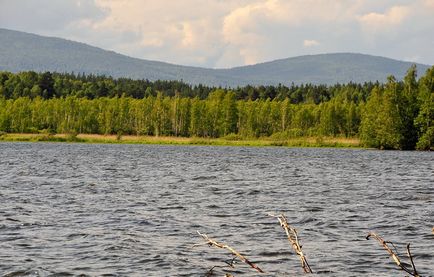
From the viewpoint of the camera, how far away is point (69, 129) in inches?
7254

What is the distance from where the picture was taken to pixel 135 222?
25.7 m

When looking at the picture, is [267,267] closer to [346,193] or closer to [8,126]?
[346,193]

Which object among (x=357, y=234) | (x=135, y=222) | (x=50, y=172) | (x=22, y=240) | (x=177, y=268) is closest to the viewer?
(x=177, y=268)

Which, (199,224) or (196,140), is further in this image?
(196,140)

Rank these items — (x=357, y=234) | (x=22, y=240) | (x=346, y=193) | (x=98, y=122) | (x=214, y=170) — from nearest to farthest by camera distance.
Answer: (x=22, y=240), (x=357, y=234), (x=346, y=193), (x=214, y=170), (x=98, y=122)

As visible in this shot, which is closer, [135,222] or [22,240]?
[22,240]

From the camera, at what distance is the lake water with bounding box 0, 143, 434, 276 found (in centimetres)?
1836

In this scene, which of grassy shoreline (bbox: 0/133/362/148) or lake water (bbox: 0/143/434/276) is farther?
grassy shoreline (bbox: 0/133/362/148)

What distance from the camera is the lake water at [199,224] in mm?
18359

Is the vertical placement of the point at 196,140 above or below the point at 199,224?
below

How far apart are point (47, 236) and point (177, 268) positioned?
6485 millimetres

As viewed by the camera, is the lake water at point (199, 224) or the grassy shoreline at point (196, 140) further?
the grassy shoreline at point (196, 140)

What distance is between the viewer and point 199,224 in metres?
25.4

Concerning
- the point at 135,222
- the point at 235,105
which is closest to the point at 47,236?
the point at 135,222
